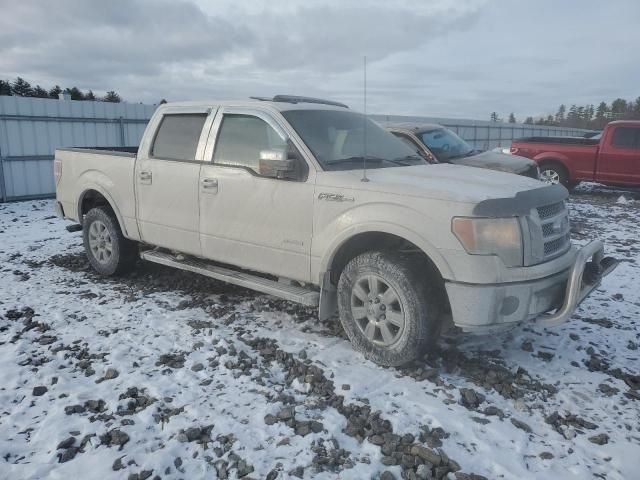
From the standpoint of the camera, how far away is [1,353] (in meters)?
4.03

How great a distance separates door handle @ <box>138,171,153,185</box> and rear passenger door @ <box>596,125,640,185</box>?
37.7ft

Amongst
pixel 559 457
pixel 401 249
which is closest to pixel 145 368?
pixel 401 249

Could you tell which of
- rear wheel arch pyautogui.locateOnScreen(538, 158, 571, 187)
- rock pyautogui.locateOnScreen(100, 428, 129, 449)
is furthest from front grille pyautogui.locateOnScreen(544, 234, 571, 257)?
rear wheel arch pyautogui.locateOnScreen(538, 158, 571, 187)

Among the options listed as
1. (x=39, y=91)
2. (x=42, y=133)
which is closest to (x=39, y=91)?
(x=39, y=91)

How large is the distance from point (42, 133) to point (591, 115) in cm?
9386

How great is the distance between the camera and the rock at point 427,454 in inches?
110

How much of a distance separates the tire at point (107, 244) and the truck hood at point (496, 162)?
18.9 ft

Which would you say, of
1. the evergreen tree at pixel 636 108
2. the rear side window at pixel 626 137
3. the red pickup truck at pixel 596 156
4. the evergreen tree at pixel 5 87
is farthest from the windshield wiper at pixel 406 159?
the evergreen tree at pixel 636 108

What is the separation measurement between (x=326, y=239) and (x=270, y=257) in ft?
2.10

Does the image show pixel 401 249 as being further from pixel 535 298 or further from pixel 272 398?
pixel 272 398

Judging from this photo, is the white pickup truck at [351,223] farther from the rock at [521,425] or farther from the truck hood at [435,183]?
the rock at [521,425]

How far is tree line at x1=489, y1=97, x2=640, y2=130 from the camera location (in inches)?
2680

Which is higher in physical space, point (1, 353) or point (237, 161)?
point (237, 161)

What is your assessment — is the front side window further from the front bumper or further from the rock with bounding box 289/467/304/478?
the rock with bounding box 289/467/304/478
